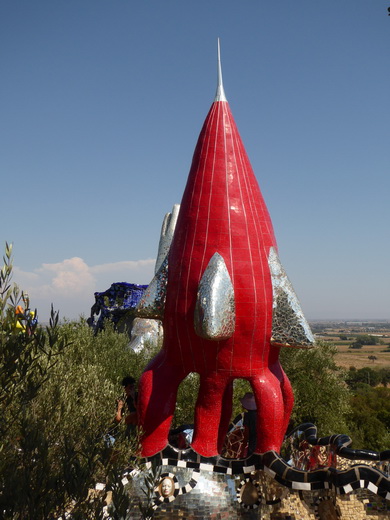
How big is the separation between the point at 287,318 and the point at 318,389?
34.2 ft

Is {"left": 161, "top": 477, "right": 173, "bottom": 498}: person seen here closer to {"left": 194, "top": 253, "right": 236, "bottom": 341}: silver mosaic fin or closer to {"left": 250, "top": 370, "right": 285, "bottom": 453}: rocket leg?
{"left": 250, "top": 370, "right": 285, "bottom": 453}: rocket leg

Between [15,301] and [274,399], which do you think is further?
[274,399]

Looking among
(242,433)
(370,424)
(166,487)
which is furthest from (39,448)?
(370,424)

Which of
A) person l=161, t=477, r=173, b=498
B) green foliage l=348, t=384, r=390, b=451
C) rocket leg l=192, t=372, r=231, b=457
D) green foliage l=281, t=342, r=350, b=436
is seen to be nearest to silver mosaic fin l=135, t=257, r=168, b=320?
rocket leg l=192, t=372, r=231, b=457

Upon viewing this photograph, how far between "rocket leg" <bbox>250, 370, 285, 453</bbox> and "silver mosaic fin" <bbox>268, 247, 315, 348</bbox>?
2.18 feet

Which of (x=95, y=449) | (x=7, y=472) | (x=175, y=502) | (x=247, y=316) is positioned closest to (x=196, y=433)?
(x=175, y=502)

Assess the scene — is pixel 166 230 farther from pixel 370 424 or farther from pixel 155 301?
pixel 155 301

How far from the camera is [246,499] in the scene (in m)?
6.69

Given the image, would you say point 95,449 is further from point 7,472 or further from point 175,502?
point 175,502

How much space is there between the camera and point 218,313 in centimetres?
612

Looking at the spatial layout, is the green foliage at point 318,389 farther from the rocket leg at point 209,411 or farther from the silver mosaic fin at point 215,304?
the silver mosaic fin at point 215,304

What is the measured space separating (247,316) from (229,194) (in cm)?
193

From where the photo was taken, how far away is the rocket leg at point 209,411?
649 cm

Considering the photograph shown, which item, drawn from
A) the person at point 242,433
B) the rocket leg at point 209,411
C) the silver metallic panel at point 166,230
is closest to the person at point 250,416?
the person at point 242,433
